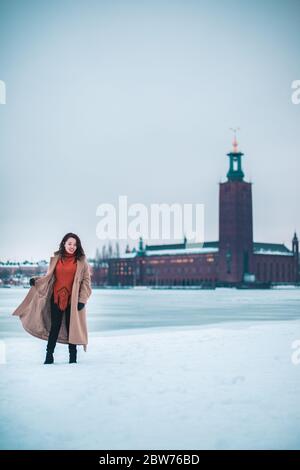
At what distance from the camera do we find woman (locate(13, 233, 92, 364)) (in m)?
7.28

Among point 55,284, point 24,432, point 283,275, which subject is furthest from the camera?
point 283,275

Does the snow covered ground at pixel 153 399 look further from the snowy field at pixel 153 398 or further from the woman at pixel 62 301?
the woman at pixel 62 301

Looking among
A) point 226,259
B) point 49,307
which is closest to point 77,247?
point 49,307

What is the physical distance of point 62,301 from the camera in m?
7.32

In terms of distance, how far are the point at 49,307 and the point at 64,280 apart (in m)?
0.47

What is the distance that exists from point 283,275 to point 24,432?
398ft

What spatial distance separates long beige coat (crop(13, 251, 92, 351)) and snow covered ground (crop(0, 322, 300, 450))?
1.24 feet

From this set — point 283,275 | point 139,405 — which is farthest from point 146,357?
point 283,275

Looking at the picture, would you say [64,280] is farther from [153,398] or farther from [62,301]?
[153,398]

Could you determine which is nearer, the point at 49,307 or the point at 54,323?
the point at 54,323

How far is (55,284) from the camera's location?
7.39m

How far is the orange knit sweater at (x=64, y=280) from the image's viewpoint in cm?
732

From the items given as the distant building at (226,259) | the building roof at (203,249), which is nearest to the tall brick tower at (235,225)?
the distant building at (226,259)
